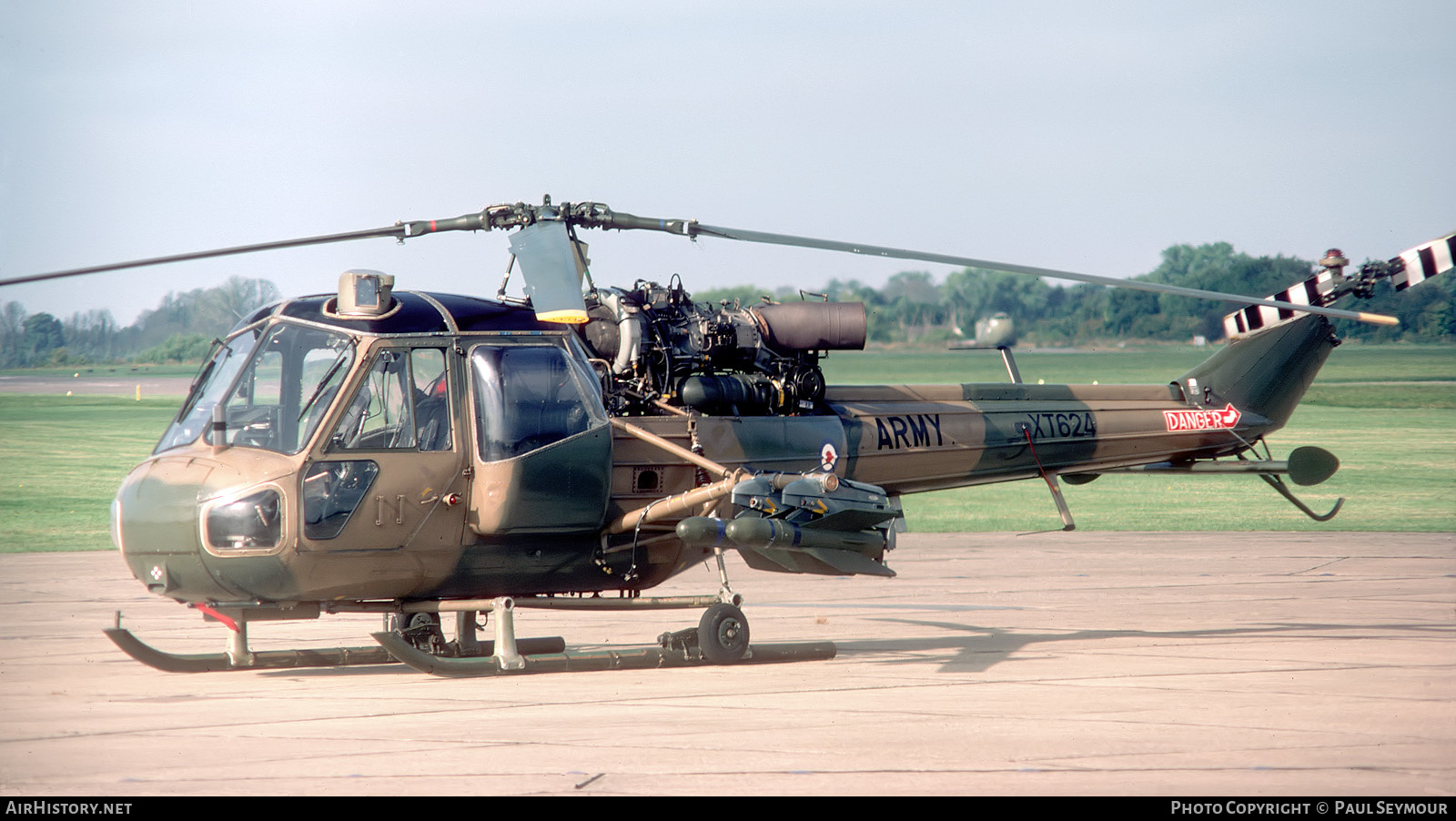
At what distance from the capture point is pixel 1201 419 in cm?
1320

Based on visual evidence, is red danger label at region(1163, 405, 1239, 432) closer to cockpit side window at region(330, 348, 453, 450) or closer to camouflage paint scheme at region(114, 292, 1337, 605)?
camouflage paint scheme at region(114, 292, 1337, 605)

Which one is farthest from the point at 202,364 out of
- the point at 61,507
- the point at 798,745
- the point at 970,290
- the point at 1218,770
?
the point at 61,507

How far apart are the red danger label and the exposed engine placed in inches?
145

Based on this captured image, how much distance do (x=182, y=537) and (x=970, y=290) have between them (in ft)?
47.1

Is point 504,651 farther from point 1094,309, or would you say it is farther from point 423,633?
point 1094,309

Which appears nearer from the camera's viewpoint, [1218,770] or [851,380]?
[1218,770]

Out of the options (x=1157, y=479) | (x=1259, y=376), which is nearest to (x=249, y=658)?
(x=1259, y=376)

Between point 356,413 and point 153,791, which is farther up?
point 356,413

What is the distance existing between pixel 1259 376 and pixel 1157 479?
18626mm

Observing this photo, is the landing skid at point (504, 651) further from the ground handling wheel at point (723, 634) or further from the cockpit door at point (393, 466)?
the cockpit door at point (393, 466)

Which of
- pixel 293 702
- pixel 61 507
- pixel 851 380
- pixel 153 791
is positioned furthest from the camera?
pixel 851 380

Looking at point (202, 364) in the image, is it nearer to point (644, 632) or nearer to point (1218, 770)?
point (644, 632)

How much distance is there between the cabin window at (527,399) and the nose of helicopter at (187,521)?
148 centimetres

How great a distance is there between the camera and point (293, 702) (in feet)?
28.3
